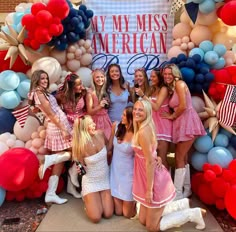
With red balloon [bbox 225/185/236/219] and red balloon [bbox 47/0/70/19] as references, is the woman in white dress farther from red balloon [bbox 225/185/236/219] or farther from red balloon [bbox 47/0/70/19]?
red balloon [bbox 47/0/70/19]

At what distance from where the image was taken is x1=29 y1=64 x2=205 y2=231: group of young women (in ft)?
9.56

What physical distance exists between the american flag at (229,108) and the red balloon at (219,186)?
762 mm

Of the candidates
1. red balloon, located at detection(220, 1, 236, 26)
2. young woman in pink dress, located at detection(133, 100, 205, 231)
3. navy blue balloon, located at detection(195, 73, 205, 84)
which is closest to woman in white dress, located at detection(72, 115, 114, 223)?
young woman in pink dress, located at detection(133, 100, 205, 231)

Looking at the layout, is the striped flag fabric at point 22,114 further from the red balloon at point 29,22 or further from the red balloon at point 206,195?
the red balloon at point 206,195

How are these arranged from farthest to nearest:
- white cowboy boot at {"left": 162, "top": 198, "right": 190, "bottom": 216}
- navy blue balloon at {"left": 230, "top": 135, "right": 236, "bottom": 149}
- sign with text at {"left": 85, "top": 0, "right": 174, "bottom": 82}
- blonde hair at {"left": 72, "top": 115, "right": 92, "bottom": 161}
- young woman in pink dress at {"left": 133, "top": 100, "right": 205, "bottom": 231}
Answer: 1. sign with text at {"left": 85, "top": 0, "right": 174, "bottom": 82}
2. navy blue balloon at {"left": 230, "top": 135, "right": 236, "bottom": 149}
3. blonde hair at {"left": 72, "top": 115, "right": 92, "bottom": 161}
4. white cowboy boot at {"left": 162, "top": 198, "right": 190, "bottom": 216}
5. young woman in pink dress at {"left": 133, "top": 100, "right": 205, "bottom": 231}

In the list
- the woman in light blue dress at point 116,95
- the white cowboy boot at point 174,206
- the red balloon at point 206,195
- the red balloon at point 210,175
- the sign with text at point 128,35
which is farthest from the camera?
the sign with text at point 128,35

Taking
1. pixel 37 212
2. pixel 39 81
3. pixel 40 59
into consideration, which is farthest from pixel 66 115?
pixel 37 212

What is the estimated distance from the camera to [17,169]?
340 cm

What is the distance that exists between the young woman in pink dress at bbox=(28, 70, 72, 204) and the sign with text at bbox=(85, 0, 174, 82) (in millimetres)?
1261

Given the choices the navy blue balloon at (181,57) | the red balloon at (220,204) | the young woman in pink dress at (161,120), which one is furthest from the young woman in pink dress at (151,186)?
the navy blue balloon at (181,57)

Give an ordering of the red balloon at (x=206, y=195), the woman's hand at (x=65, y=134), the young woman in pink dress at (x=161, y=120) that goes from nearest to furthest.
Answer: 1. the red balloon at (x=206, y=195)
2. the woman's hand at (x=65, y=134)
3. the young woman in pink dress at (x=161, y=120)

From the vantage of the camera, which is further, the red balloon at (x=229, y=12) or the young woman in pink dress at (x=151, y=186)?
the red balloon at (x=229, y=12)

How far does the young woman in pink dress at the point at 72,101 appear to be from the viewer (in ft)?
11.9

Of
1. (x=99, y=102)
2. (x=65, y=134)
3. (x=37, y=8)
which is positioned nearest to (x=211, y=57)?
(x=99, y=102)
